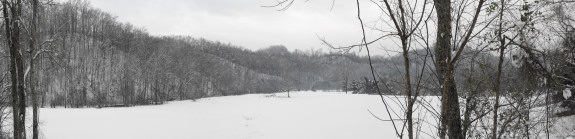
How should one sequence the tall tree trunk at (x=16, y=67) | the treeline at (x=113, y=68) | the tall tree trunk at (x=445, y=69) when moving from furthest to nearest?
the treeline at (x=113, y=68)
the tall tree trunk at (x=16, y=67)
the tall tree trunk at (x=445, y=69)

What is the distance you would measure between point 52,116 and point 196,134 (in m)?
11.5

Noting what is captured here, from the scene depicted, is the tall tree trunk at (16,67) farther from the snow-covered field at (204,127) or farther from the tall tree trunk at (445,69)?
the snow-covered field at (204,127)

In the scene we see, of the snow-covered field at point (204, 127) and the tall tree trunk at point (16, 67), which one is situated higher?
the tall tree trunk at point (16, 67)

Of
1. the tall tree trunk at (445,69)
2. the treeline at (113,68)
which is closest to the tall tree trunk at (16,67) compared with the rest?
the tall tree trunk at (445,69)

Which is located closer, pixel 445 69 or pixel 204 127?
pixel 445 69

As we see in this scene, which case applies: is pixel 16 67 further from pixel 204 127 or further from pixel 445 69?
pixel 204 127

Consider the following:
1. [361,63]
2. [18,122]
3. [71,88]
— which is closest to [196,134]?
[18,122]

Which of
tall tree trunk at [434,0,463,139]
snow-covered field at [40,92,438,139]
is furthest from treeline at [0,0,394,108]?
tall tree trunk at [434,0,463,139]

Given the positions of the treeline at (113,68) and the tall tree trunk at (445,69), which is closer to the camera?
the tall tree trunk at (445,69)

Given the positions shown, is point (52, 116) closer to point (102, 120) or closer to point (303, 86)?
point (102, 120)

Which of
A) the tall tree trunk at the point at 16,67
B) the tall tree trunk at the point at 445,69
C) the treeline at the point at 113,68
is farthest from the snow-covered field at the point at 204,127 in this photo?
the treeline at the point at 113,68

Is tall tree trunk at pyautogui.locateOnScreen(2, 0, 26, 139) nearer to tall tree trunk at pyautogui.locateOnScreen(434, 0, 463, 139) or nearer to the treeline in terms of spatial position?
tall tree trunk at pyautogui.locateOnScreen(434, 0, 463, 139)

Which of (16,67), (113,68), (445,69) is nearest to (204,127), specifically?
(16,67)

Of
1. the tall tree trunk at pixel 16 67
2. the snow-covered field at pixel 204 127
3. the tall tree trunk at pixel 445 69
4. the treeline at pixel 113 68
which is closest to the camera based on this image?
the tall tree trunk at pixel 445 69
